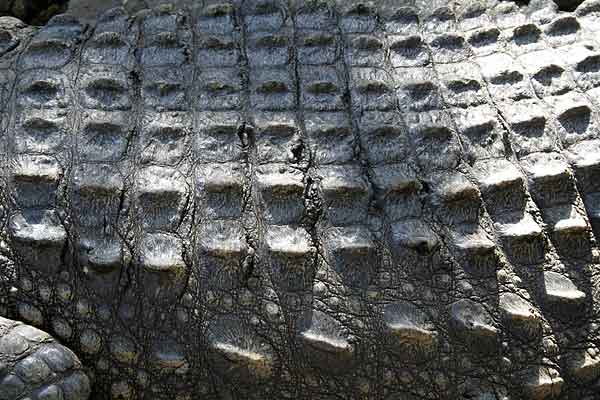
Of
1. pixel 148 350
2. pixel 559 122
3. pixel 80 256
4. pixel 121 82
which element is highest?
pixel 121 82

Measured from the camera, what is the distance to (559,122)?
265cm

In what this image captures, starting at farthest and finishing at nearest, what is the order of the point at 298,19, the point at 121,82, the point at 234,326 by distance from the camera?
1. the point at 298,19
2. the point at 121,82
3. the point at 234,326

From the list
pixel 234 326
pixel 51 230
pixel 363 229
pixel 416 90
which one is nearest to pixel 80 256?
pixel 51 230

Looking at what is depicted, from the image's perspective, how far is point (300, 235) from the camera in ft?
7.99

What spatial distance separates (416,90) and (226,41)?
617mm

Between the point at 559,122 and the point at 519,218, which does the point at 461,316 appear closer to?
the point at 519,218

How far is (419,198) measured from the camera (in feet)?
8.20

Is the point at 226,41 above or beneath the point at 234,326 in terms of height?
above

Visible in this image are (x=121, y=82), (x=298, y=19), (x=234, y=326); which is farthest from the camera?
(x=298, y=19)

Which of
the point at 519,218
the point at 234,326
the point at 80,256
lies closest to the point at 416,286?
the point at 519,218

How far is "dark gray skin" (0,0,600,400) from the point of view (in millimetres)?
2436

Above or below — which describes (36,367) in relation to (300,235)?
below

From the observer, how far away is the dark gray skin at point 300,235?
95.9 inches

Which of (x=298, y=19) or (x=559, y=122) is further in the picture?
(x=298, y=19)
